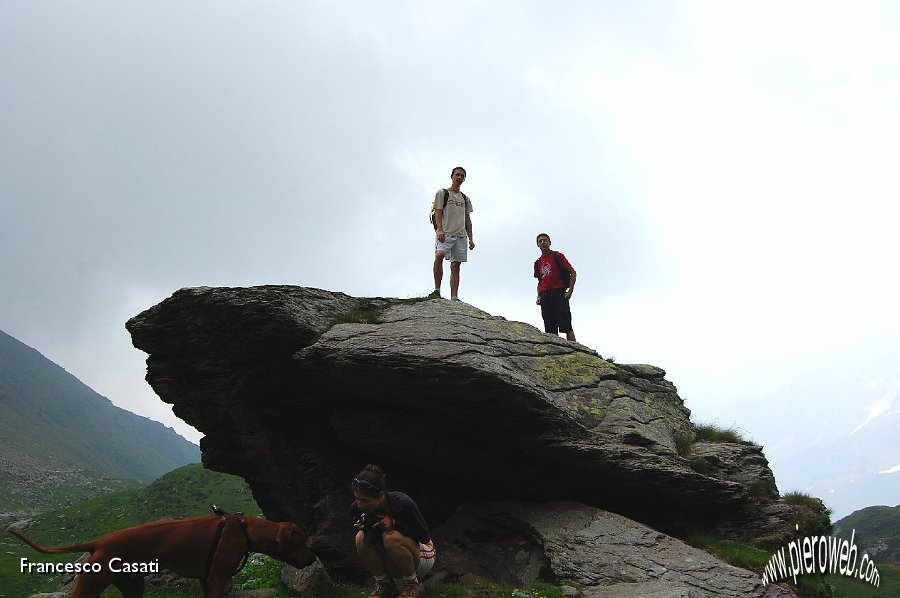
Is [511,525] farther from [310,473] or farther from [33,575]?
[33,575]

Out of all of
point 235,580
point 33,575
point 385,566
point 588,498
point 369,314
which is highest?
point 369,314

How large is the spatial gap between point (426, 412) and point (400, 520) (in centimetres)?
520

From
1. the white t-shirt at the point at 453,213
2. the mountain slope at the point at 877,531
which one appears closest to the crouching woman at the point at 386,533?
the white t-shirt at the point at 453,213

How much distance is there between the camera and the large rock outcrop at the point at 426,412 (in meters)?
13.0

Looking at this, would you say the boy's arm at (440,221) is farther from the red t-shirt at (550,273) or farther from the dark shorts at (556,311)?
the dark shorts at (556,311)

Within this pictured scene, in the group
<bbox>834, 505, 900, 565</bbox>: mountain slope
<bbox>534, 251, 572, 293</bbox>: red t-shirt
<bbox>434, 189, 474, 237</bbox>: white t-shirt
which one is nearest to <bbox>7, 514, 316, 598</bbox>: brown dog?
<bbox>434, 189, 474, 237</bbox>: white t-shirt

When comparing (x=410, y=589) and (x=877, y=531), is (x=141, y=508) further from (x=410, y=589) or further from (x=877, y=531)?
(x=877, y=531)

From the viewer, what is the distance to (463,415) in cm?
1327

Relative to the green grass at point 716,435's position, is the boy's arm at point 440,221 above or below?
above

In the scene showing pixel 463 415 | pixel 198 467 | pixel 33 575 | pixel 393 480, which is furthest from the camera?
pixel 198 467

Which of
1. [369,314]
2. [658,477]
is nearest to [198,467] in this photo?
[369,314]

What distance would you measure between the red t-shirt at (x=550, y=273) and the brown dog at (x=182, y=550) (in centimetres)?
1260

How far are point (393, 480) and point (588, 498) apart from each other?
5.71 meters

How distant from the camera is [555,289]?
19062mm
